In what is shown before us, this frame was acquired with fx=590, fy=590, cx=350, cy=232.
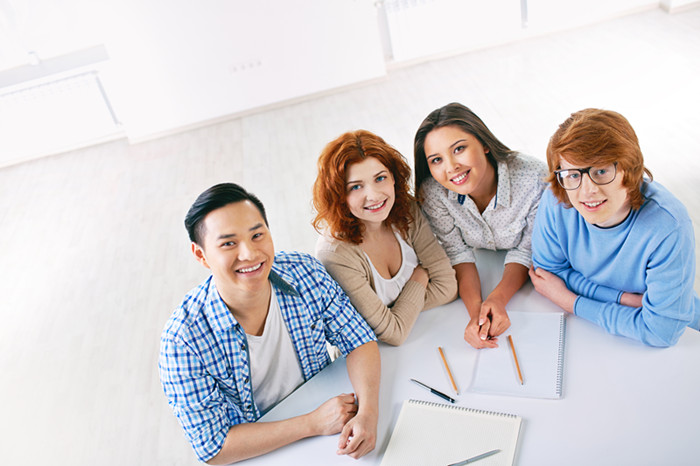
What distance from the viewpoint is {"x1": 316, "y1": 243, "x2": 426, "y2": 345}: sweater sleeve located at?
1650mm

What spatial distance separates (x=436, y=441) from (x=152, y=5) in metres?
4.75

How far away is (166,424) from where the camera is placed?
8.40ft

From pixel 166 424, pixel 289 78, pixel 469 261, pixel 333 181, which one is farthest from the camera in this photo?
pixel 289 78

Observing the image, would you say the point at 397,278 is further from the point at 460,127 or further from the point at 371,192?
the point at 460,127

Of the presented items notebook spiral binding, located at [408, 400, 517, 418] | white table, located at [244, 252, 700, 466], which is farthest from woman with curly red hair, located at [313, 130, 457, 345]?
notebook spiral binding, located at [408, 400, 517, 418]

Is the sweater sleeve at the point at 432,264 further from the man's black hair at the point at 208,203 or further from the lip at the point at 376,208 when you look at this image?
the man's black hair at the point at 208,203

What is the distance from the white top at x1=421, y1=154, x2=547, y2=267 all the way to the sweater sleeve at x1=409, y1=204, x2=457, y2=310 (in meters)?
0.06

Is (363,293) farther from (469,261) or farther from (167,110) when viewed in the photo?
(167,110)

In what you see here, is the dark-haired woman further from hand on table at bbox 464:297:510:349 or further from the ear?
the ear

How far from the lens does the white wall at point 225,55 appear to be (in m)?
5.09

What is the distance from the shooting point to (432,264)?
1.89 m

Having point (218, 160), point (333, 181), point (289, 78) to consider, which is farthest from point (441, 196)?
point (289, 78)

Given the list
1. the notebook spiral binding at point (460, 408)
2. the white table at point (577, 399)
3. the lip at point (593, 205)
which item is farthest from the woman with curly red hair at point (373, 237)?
the lip at point (593, 205)

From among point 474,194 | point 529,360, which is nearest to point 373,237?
point 474,194
